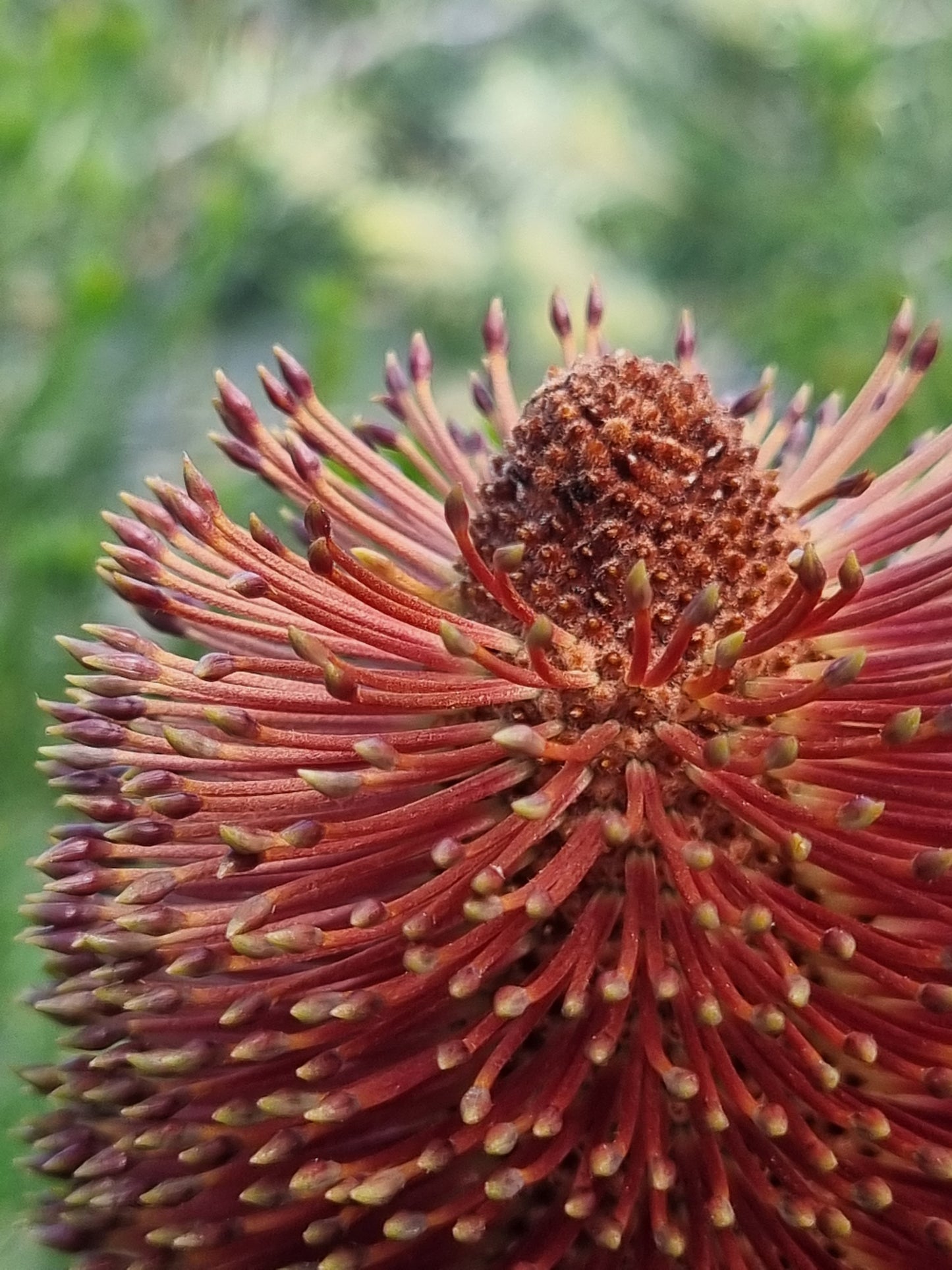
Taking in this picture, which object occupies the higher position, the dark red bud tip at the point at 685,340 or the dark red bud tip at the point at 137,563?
the dark red bud tip at the point at 685,340

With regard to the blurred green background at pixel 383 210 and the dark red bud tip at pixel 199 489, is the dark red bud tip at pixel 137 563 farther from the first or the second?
the blurred green background at pixel 383 210

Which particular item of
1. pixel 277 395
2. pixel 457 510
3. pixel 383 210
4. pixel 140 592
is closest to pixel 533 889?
pixel 457 510

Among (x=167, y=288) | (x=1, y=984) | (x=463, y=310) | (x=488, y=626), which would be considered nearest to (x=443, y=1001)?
(x=488, y=626)

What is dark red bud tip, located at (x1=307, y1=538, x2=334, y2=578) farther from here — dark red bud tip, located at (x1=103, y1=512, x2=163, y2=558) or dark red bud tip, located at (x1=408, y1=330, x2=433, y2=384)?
dark red bud tip, located at (x1=408, y1=330, x2=433, y2=384)

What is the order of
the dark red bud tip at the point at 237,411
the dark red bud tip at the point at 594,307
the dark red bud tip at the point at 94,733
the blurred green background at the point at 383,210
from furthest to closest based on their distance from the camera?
the blurred green background at the point at 383,210 → the dark red bud tip at the point at 594,307 → the dark red bud tip at the point at 237,411 → the dark red bud tip at the point at 94,733

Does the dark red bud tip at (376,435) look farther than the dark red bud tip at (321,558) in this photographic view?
Yes

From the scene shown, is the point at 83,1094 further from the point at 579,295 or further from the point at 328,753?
the point at 579,295

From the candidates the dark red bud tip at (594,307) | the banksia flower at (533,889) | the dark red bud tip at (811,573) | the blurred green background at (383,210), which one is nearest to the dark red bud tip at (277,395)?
the banksia flower at (533,889)

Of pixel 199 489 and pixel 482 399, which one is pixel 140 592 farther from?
pixel 482 399
